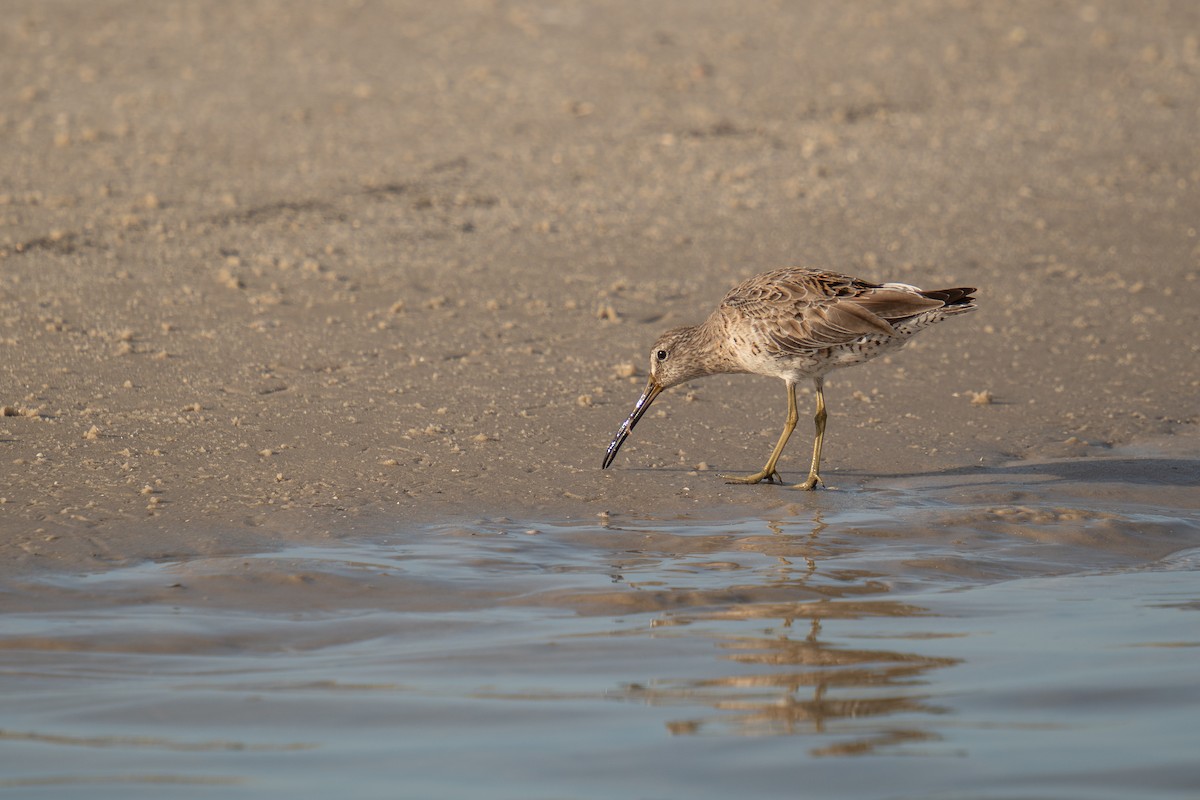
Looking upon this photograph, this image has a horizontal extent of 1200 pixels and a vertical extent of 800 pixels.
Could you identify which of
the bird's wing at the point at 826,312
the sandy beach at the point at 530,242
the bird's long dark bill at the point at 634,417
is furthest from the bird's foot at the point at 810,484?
the bird's long dark bill at the point at 634,417

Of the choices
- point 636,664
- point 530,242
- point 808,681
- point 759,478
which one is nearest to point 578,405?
point 759,478

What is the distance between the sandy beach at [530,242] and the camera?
7.40 meters

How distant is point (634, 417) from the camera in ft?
25.5

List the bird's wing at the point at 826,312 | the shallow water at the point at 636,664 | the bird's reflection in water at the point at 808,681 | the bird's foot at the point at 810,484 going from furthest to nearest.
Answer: the bird's wing at the point at 826,312 < the bird's foot at the point at 810,484 < the bird's reflection in water at the point at 808,681 < the shallow water at the point at 636,664

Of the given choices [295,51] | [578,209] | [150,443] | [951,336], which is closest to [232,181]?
[578,209]

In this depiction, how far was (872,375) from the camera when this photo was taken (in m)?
9.06

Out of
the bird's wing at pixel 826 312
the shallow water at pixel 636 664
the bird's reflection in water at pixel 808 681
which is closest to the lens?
the shallow water at pixel 636 664

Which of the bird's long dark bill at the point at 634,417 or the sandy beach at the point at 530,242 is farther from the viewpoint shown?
the bird's long dark bill at the point at 634,417

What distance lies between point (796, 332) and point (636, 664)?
9.29 ft

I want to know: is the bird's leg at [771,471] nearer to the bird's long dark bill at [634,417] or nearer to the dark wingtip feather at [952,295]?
the bird's long dark bill at [634,417]

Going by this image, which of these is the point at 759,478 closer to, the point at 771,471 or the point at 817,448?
the point at 771,471

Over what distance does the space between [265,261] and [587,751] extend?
6550 millimetres

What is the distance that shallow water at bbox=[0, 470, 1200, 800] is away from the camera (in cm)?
423

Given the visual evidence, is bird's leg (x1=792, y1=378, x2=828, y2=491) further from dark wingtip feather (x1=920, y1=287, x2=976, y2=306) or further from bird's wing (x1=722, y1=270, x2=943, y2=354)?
dark wingtip feather (x1=920, y1=287, x2=976, y2=306)
